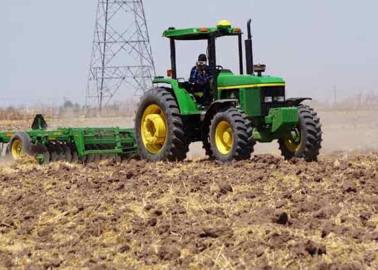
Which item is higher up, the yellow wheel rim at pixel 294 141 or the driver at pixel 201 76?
the driver at pixel 201 76

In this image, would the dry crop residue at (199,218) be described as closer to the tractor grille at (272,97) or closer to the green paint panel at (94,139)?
the tractor grille at (272,97)

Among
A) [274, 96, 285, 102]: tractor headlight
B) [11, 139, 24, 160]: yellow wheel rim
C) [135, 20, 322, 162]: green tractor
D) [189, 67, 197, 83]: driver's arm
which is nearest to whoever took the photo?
[135, 20, 322, 162]: green tractor

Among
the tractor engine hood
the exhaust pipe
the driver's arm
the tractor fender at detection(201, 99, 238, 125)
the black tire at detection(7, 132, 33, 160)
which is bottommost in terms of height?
the black tire at detection(7, 132, 33, 160)

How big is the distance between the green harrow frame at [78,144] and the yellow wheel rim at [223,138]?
3.18 metres

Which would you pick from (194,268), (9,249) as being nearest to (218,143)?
(9,249)

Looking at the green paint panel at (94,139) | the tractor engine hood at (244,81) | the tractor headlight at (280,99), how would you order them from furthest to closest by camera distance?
the green paint panel at (94,139)
the tractor headlight at (280,99)
the tractor engine hood at (244,81)

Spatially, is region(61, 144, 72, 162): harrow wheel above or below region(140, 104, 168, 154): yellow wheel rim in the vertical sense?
below

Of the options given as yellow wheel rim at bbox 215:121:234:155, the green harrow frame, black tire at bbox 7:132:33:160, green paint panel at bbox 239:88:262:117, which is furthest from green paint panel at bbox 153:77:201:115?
black tire at bbox 7:132:33:160

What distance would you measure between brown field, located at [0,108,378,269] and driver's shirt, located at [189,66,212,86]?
1759mm

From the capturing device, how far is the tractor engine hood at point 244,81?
13.1 m

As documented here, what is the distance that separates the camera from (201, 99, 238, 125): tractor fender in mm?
12844

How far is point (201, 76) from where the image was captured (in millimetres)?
13719

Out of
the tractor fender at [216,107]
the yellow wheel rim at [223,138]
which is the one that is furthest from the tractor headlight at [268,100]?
the yellow wheel rim at [223,138]

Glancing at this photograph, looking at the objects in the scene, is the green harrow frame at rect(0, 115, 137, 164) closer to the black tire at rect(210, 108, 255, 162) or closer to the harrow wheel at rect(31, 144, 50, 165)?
the harrow wheel at rect(31, 144, 50, 165)
